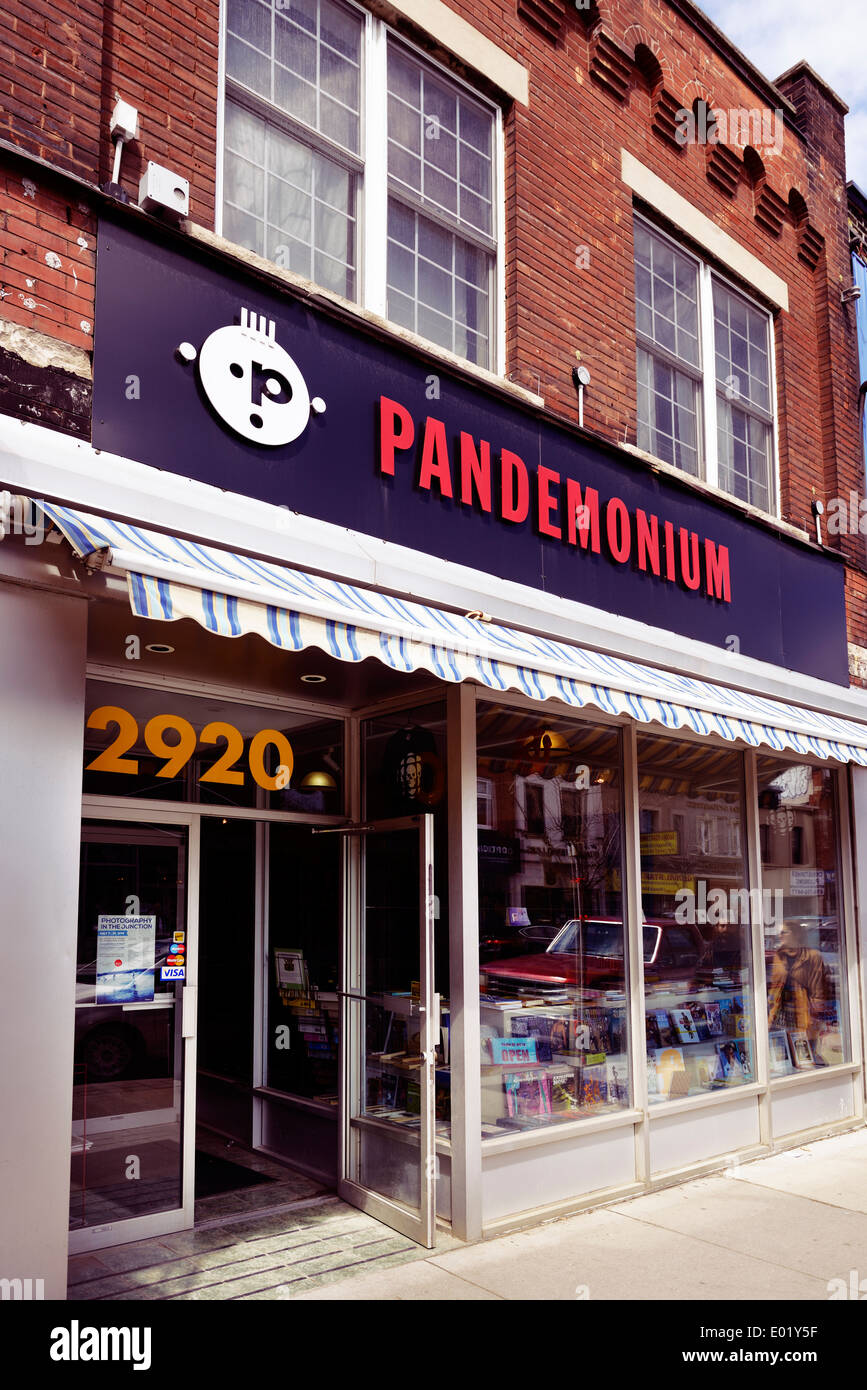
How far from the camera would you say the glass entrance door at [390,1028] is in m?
5.95

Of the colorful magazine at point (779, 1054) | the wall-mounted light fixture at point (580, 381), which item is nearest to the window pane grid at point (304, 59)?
the wall-mounted light fixture at point (580, 381)

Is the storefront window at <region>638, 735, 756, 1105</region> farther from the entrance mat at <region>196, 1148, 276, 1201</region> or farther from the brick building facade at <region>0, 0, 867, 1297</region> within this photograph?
the entrance mat at <region>196, 1148, 276, 1201</region>

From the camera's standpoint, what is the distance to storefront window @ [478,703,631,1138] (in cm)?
653

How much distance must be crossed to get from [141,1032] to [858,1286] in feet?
13.0

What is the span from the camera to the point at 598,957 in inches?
284

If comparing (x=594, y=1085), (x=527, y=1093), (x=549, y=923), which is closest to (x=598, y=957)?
(x=549, y=923)

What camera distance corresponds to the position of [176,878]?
6.38 metres

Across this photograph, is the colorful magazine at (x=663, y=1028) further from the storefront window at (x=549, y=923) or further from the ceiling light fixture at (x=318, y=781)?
the ceiling light fixture at (x=318, y=781)

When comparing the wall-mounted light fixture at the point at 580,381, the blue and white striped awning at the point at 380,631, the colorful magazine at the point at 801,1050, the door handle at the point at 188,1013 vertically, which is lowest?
the colorful magazine at the point at 801,1050

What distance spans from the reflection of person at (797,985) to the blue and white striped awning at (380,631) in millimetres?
2348

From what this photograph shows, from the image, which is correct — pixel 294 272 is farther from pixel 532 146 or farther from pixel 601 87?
pixel 601 87

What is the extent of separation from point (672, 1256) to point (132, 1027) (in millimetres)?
3174

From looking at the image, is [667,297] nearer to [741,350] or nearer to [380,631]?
[741,350]

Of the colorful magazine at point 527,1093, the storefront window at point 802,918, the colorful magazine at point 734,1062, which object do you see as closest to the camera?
the colorful magazine at point 527,1093
